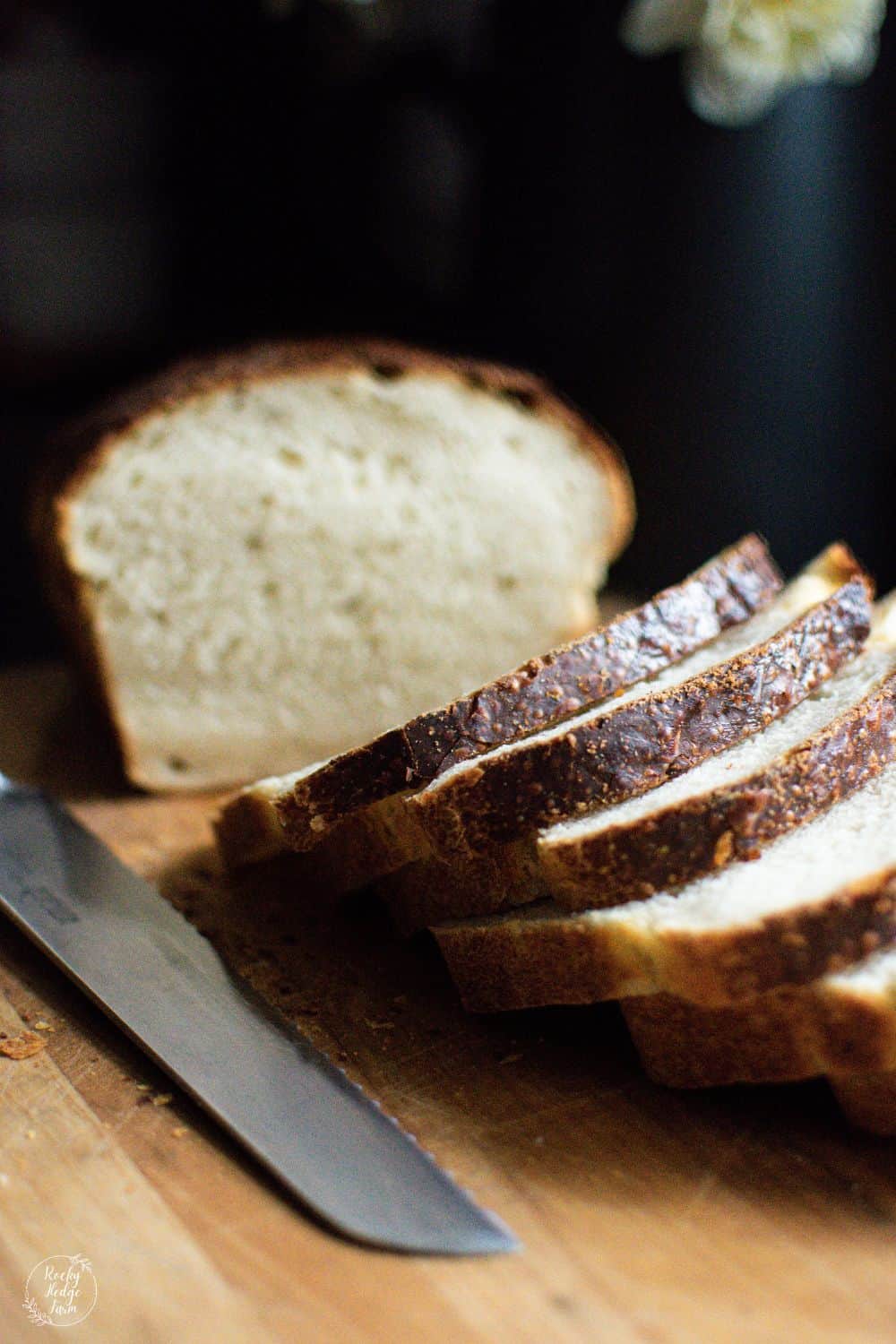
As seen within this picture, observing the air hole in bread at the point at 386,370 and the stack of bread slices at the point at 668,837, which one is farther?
the air hole in bread at the point at 386,370

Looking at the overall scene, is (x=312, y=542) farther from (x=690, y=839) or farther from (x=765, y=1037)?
(x=765, y=1037)

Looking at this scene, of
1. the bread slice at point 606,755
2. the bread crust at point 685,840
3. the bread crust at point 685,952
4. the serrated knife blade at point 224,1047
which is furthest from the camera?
the bread slice at point 606,755

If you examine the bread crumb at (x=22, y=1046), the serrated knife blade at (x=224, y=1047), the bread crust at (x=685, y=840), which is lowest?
the bread crumb at (x=22, y=1046)

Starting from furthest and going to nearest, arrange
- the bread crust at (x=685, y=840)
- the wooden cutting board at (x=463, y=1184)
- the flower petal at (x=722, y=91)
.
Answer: the flower petal at (x=722, y=91)
the bread crust at (x=685, y=840)
the wooden cutting board at (x=463, y=1184)

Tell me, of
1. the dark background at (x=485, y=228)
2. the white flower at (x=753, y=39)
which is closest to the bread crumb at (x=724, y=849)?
the dark background at (x=485, y=228)

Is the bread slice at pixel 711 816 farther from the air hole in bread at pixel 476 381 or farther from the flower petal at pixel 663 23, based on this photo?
the flower petal at pixel 663 23

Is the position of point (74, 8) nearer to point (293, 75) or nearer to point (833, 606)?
point (293, 75)
